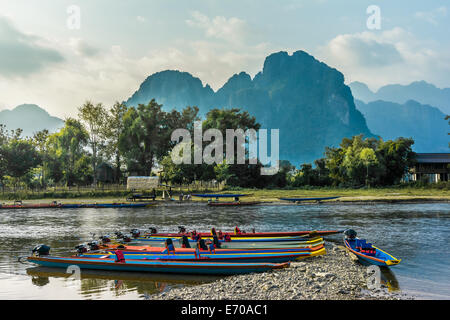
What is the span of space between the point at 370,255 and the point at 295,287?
498cm

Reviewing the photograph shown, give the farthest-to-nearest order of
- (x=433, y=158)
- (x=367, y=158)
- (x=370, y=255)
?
(x=433, y=158), (x=367, y=158), (x=370, y=255)

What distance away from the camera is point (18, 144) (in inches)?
2530

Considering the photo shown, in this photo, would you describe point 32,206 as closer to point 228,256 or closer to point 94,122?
point 94,122

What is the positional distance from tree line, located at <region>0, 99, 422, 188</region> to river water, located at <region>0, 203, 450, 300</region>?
874 inches

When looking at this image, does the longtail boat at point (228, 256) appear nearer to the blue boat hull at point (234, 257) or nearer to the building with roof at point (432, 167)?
the blue boat hull at point (234, 257)

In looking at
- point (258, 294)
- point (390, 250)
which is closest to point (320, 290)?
point (258, 294)

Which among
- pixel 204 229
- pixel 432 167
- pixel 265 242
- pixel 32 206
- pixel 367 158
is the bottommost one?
pixel 32 206

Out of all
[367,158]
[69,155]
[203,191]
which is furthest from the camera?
[69,155]

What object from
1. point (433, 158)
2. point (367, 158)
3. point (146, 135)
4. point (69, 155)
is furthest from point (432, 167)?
point (69, 155)

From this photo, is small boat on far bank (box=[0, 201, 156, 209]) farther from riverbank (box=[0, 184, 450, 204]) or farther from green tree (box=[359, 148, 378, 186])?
green tree (box=[359, 148, 378, 186])

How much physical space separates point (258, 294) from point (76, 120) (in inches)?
2634

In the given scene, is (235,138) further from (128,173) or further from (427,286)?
(427,286)

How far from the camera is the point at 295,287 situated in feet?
40.5

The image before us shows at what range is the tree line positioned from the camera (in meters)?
64.8
